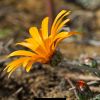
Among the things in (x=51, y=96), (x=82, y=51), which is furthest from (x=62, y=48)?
(x=51, y=96)

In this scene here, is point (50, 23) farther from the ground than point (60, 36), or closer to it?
farther from the ground

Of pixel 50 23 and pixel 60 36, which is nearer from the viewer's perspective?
pixel 60 36

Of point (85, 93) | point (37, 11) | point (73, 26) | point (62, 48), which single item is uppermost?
point (37, 11)

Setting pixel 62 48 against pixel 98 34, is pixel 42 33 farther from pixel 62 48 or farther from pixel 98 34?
pixel 98 34

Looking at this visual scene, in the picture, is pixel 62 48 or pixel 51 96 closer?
pixel 51 96

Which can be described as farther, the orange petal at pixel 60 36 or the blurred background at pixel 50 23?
the blurred background at pixel 50 23

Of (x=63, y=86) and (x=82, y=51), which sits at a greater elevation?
(x=82, y=51)

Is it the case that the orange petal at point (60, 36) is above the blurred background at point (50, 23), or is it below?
below

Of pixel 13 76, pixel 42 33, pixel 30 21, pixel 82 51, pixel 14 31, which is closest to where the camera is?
pixel 42 33
